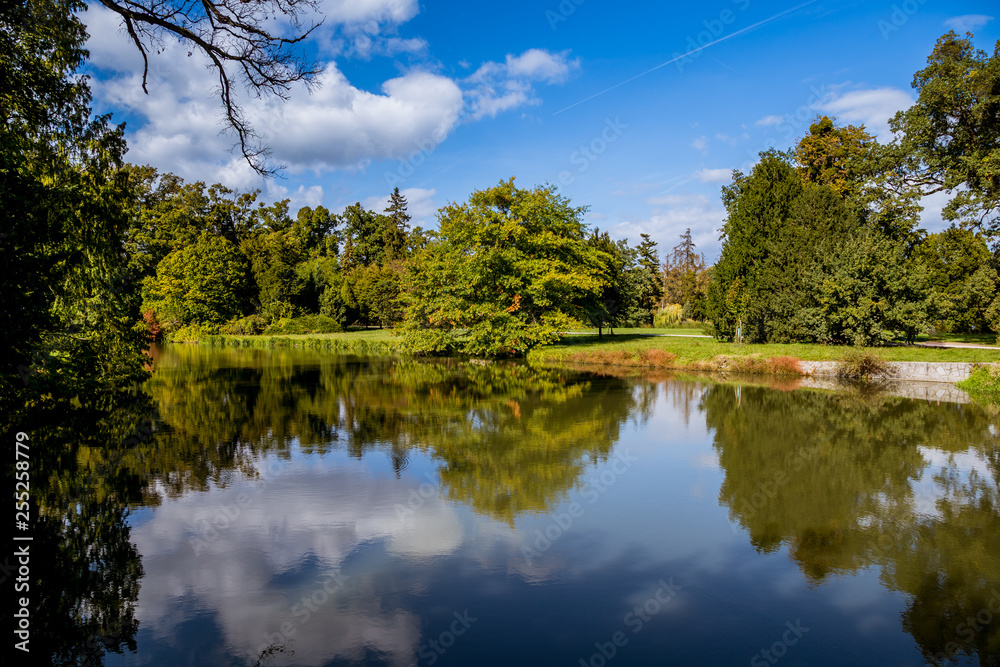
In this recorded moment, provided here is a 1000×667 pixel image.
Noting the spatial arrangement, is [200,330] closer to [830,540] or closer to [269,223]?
[269,223]

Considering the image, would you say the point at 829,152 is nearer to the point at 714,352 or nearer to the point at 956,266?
the point at 956,266

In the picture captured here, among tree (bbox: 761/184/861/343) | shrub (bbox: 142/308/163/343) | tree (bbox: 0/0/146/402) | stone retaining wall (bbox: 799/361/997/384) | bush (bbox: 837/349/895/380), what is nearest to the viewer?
tree (bbox: 0/0/146/402)

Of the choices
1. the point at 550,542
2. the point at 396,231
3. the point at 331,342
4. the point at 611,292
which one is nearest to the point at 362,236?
the point at 396,231

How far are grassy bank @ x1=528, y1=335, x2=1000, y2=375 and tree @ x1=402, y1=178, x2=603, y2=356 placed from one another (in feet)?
6.96

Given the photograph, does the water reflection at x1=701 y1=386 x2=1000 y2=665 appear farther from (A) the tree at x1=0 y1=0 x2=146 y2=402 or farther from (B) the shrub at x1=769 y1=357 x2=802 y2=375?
(A) the tree at x1=0 y1=0 x2=146 y2=402

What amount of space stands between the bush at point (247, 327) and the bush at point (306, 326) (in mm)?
2047

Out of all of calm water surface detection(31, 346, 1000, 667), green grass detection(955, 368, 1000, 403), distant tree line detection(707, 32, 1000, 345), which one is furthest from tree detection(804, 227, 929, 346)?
calm water surface detection(31, 346, 1000, 667)

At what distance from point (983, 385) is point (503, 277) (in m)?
19.7

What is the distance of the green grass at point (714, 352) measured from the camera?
1959 cm

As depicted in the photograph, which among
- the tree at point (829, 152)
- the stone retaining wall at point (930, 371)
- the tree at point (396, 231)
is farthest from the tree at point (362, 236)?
Answer: the stone retaining wall at point (930, 371)

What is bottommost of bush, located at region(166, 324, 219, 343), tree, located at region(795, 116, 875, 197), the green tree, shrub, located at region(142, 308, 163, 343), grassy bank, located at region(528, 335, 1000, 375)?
grassy bank, located at region(528, 335, 1000, 375)

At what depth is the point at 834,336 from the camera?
910 inches

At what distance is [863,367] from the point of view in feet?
65.2

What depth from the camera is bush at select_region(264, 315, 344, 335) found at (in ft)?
156
